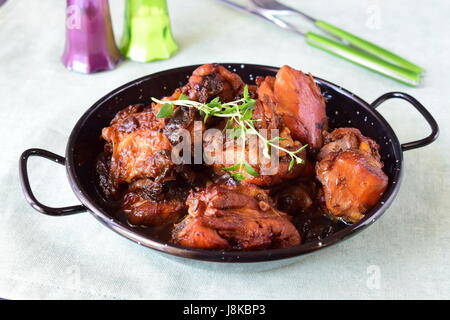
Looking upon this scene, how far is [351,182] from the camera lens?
1759 mm

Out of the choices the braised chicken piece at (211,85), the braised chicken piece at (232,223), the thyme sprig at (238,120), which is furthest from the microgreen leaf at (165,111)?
the braised chicken piece at (232,223)

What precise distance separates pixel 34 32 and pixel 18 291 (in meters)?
1.89

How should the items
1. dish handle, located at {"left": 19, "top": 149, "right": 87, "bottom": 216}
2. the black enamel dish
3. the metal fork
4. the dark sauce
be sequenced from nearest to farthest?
the black enamel dish → dish handle, located at {"left": 19, "top": 149, "right": 87, "bottom": 216} → the dark sauce → the metal fork

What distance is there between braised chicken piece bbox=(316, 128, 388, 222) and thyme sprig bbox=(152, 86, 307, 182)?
0.39 feet

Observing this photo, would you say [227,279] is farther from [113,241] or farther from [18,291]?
[18,291]

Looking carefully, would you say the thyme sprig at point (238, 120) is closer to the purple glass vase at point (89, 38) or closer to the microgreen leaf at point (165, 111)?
the microgreen leaf at point (165, 111)

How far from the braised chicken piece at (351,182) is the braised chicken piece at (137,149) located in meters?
0.53

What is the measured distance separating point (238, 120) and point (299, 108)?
262 mm

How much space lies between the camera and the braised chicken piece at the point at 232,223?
61.6 inches

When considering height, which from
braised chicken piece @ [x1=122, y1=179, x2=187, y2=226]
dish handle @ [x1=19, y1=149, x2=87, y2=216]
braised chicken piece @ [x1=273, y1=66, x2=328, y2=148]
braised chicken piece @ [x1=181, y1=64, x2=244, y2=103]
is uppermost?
braised chicken piece @ [x1=273, y1=66, x2=328, y2=148]

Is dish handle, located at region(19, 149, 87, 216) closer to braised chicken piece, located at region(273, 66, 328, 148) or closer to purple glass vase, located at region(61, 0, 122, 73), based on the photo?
braised chicken piece, located at region(273, 66, 328, 148)

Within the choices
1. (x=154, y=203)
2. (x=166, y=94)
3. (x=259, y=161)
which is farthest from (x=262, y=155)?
(x=166, y=94)

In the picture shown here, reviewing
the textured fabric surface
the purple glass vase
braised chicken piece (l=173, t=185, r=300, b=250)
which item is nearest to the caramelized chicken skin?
braised chicken piece (l=173, t=185, r=300, b=250)

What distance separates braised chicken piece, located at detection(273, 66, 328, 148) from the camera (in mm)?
1934
